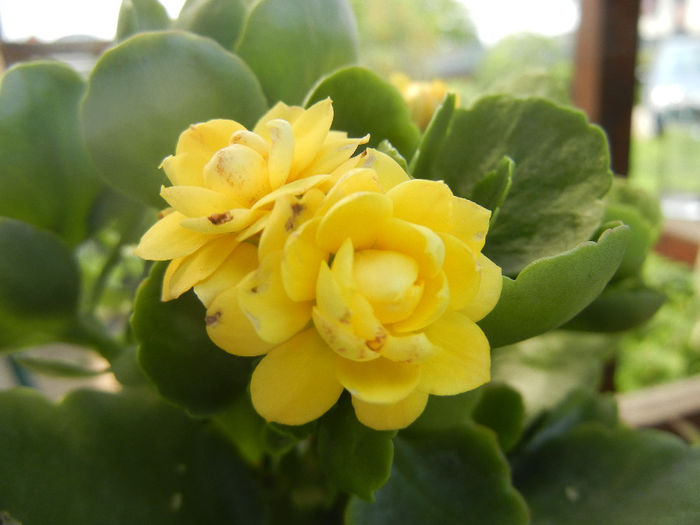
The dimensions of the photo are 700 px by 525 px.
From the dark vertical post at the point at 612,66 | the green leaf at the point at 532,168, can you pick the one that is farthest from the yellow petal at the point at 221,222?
the dark vertical post at the point at 612,66

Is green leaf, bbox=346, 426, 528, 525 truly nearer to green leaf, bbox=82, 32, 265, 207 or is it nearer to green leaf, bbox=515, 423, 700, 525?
green leaf, bbox=515, 423, 700, 525

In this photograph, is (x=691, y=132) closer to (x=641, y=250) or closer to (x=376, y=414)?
(x=641, y=250)

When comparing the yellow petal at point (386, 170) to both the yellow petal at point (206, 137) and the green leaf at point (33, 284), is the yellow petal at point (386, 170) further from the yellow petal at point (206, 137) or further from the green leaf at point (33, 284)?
the green leaf at point (33, 284)

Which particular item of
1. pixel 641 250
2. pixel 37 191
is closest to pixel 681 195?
pixel 641 250

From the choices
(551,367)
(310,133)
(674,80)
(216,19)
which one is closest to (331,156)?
(310,133)

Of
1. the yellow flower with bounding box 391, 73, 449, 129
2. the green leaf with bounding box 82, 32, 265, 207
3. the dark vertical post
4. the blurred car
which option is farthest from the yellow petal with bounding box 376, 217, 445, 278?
the blurred car

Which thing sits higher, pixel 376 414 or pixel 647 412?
pixel 376 414
